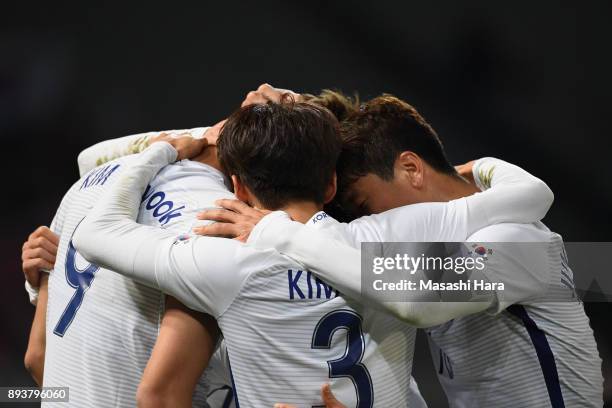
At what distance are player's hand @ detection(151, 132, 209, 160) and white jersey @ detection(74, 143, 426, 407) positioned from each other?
344 millimetres

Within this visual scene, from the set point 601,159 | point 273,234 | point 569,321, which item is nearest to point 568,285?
point 569,321

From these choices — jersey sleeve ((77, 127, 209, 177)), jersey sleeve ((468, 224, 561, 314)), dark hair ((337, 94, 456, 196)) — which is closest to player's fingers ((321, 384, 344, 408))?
jersey sleeve ((468, 224, 561, 314))

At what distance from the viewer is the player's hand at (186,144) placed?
1.80 m

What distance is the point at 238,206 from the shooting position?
157cm

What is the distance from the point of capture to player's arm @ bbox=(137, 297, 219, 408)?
144 cm

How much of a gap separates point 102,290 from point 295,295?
1.51 feet

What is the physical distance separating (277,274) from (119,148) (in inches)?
31.0

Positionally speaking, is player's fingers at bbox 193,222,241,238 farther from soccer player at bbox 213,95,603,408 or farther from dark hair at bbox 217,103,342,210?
dark hair at bbox 217,103,342,210

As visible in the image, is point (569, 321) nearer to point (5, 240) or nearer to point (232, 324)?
point (232, 324)

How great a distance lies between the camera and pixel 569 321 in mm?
1757

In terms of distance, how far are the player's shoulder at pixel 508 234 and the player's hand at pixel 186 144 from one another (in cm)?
65

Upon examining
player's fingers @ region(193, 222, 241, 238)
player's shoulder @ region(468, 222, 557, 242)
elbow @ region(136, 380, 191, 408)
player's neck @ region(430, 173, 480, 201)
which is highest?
player's neck @ region(430, 173, 480, 201)

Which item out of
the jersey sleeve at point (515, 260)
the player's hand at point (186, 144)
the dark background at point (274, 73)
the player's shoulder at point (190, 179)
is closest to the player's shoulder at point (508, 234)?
the jersey sleeve at point (515, 260)

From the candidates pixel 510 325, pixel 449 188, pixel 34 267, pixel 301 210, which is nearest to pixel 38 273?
pixel 34 267
